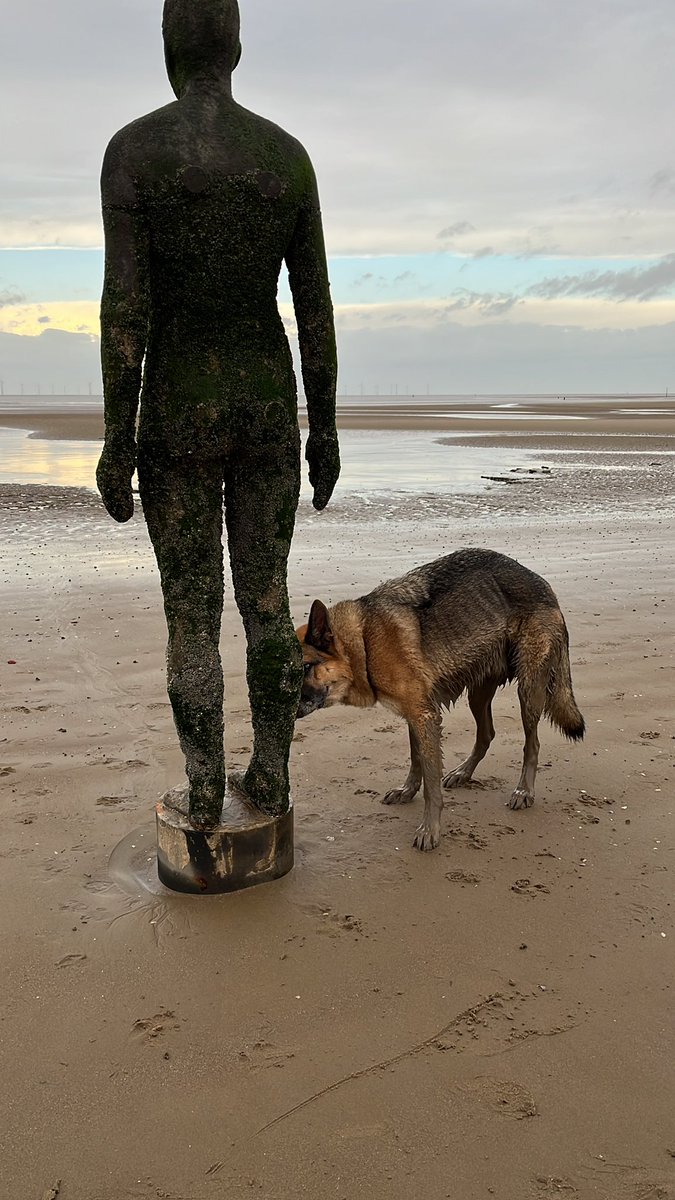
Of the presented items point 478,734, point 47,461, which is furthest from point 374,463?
point 478,734

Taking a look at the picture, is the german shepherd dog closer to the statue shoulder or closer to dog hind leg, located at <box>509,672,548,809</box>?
dog hind leg, located at <box>509,672,548,809</box>

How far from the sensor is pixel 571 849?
5.70m

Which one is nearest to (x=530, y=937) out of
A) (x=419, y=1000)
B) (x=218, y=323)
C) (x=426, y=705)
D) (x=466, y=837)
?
(x=419, y=1000)

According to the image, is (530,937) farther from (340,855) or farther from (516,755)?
(516,755)

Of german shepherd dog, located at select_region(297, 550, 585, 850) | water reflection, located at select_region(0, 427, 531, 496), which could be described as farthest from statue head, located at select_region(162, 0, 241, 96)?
water reflection, located at select_region(0, 427, 531, 496)

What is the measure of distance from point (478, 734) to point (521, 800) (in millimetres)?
655

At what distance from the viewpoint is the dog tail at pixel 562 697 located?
6395 mm

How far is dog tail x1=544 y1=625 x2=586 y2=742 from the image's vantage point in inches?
252

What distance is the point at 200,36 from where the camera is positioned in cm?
462

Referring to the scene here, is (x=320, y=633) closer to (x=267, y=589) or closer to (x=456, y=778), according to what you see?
(x=267, y=589)

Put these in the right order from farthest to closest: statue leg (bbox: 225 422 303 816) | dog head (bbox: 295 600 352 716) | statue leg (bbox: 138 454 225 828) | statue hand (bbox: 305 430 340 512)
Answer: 1. dog head (bbox: 295 600 352 716)
2. statue hand (bbox: 305 430 340 512)
3. statue leg (bbox: 225 422 303 816)
4. statue leg (bbox: 138 454 225 828)

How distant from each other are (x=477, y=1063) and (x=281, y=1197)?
0.96m

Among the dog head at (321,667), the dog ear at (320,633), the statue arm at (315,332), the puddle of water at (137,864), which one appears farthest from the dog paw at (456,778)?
the statue arm at (315,332)

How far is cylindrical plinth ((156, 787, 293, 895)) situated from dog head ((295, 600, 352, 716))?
890 millimetres
